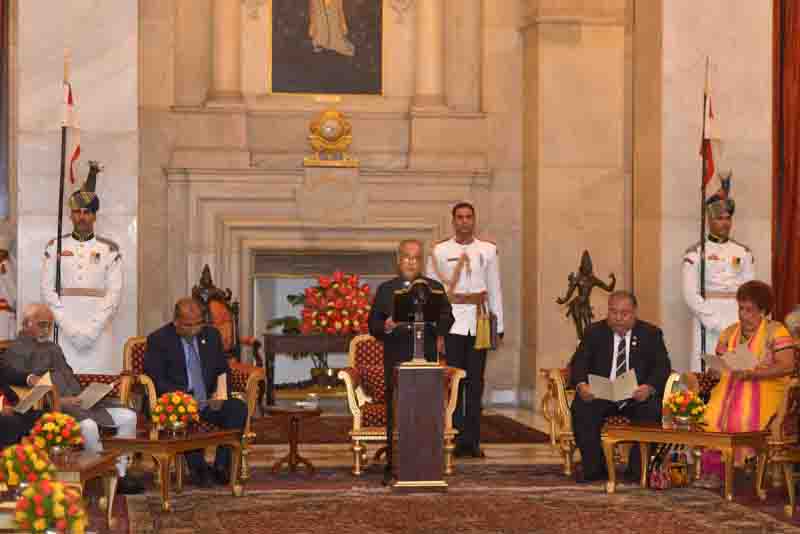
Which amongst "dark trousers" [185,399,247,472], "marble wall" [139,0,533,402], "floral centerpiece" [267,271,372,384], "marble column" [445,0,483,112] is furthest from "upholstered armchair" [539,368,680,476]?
"marble column" [445,0,483,112]

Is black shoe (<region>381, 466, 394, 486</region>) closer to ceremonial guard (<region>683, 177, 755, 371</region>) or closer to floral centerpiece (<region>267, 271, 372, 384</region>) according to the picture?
ceremonial guard (<region>683, 177, 755, 371</region>)

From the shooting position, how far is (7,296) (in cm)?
1386

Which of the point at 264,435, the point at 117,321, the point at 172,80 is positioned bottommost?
the point at 264,435

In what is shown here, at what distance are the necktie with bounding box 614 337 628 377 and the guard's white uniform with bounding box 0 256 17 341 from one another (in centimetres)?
591

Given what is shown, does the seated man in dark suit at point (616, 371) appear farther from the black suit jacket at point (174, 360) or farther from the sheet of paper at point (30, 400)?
the sheet of paper at point (30, 400)

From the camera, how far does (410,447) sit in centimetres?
946

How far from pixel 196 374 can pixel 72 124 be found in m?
2.96

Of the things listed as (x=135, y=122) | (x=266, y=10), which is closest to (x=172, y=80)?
(x=266, y=10)

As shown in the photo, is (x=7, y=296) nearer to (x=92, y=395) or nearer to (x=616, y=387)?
(x=92, y=395)

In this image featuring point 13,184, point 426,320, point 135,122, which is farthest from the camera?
point 13,184

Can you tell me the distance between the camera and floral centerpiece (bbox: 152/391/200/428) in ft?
29.5

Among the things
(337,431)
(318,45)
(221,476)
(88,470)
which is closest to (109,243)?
(337,431)

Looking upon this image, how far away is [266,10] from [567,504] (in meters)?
7.73

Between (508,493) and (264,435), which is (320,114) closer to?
(264,435)
